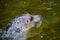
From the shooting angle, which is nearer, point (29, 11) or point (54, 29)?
point (54, 29)

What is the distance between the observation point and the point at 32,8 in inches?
174

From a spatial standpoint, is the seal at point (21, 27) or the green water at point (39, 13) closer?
the seal at point (21, 27)

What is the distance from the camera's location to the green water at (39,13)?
11.6 ft

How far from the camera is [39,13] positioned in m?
4.15

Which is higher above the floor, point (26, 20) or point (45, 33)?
point (26, 20)

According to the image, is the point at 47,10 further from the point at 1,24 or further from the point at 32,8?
the point at 1,24

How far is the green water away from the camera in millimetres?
3543

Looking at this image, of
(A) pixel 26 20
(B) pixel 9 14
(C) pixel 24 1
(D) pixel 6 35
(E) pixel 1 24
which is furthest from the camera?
(C) pixel 24 1

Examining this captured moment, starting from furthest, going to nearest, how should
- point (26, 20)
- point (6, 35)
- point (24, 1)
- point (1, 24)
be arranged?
point (24, 1) < point (1, 24) < point (26, 20) < point (6, 35)

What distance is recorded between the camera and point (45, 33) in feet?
11.7

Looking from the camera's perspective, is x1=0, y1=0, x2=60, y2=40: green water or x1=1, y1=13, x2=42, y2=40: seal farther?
x1=0, y1=0, x2=60, y2=40: green water

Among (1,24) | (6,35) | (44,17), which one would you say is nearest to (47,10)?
(44,17)

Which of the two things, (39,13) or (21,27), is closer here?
(21,27)

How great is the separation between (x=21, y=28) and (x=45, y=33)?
1.56 ft
